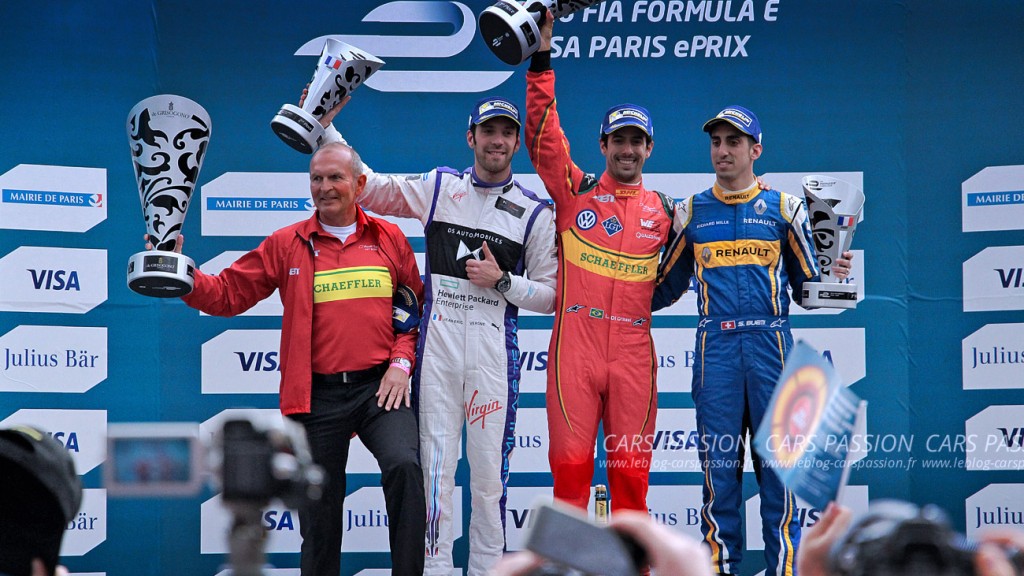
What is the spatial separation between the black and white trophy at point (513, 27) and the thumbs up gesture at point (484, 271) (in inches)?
28.8

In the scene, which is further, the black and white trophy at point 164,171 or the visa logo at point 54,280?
the visa logo at point 54,280

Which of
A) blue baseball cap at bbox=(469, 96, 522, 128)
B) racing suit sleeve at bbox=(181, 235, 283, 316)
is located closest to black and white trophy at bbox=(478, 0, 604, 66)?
blue baseball cap at bbox=(469, 96, 522, 128)

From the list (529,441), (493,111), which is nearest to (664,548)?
(493,111)

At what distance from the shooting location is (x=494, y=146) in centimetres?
404

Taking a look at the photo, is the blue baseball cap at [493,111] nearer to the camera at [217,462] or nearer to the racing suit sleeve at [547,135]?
the racing suit sleeve at [547,135]

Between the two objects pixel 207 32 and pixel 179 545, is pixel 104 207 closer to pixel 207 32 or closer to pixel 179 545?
pixel 207 32

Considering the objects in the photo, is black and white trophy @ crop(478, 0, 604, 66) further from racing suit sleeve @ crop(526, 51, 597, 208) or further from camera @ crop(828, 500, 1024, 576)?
camera @ crop(828, 500, 1024, 576)

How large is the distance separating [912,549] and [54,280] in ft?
15.2

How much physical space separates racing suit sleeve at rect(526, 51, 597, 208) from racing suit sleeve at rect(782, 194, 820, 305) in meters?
0.80

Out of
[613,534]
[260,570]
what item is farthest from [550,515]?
[260,570]

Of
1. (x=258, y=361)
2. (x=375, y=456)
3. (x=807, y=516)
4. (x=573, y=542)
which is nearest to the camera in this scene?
(x=573, y=542)

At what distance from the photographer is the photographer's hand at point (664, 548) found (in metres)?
0.95

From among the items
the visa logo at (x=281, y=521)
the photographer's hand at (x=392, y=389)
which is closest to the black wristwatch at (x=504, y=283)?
the photographer's hand at (x=392, y=389)

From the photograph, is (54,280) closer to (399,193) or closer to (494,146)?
(399,193)
